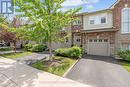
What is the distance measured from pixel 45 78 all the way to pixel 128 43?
1357 cm

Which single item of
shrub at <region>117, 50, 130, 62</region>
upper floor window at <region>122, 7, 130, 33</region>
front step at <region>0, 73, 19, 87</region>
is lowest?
front step at <region>0, 73, 19, 87</region>

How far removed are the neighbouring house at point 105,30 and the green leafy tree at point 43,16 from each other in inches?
303

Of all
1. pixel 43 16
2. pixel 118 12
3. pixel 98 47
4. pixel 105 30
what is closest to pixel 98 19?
pixel 105 30

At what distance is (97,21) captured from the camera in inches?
982

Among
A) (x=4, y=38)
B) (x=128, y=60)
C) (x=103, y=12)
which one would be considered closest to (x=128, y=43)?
(x=128, y=60)

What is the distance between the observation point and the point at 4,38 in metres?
26.3

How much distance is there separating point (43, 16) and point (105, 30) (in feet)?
33.0

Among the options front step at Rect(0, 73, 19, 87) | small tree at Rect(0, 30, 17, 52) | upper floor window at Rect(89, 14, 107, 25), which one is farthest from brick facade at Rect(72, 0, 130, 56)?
front step at Rect(0, 73, 19, 87)

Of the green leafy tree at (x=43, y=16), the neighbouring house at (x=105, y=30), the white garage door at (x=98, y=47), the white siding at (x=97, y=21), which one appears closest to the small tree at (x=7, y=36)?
the neighbouring house at (x=105, y=30)

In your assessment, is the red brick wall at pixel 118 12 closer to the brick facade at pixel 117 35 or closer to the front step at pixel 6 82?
the brick facade at pixel 117 35

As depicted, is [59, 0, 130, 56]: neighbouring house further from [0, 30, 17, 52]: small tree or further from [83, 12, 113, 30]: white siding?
[0, 30, 17, 52]: small tree

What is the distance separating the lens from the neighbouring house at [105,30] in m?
21.7

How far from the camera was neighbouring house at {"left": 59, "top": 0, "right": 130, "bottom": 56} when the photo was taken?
71.3 ft

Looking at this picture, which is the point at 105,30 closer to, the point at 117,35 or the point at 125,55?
the point at 117,35
